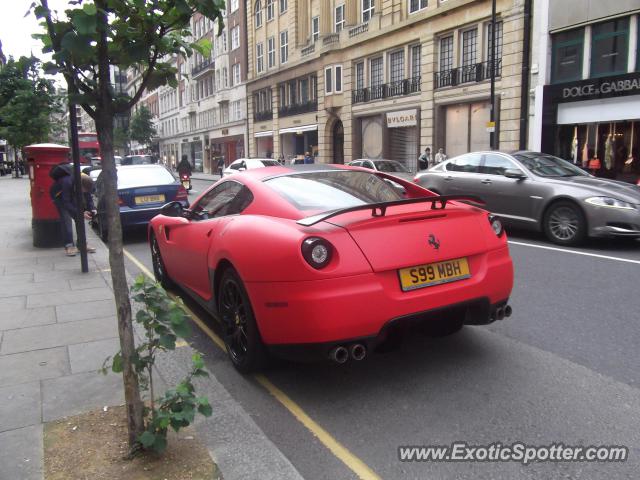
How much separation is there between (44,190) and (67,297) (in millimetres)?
4240

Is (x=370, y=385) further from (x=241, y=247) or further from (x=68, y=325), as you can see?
(x=68, y=325)

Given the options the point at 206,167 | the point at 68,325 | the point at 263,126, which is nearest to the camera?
the point at 68,325

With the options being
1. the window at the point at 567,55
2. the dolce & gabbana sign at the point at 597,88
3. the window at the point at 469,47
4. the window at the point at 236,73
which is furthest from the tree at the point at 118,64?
the window at the point at 236,73

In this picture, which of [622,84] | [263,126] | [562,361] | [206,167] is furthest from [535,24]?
[206,167]

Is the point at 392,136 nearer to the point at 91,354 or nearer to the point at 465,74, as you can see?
the point at 465,74

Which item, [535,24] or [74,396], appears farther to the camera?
[535,24]

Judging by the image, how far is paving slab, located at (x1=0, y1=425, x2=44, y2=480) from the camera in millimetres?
2592

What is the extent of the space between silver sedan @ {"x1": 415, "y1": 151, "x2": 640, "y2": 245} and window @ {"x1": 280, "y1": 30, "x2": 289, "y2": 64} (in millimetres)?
34313

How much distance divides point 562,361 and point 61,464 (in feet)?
10.8

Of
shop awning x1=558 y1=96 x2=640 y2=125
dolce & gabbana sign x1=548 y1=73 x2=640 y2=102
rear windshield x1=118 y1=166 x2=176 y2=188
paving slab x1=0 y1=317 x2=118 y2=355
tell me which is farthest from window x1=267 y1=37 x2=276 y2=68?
paving slab x1=0 y1=317 x2=118 y2=355

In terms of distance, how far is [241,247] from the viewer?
12.4 ft

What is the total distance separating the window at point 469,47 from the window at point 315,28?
15094 millimetres

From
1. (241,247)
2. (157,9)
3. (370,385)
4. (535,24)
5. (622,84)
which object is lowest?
(370,385)

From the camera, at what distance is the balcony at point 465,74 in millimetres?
24141
